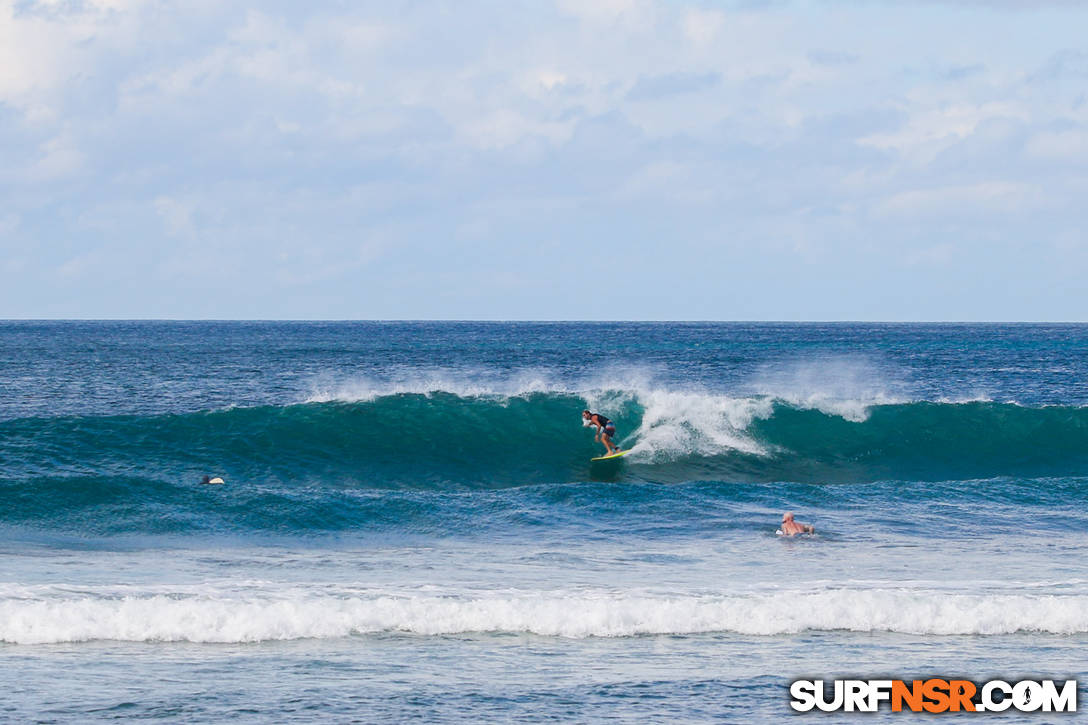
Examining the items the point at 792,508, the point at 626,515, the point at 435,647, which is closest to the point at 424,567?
the point at 435,647

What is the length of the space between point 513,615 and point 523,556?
3.27m

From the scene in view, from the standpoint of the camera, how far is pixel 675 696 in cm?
856

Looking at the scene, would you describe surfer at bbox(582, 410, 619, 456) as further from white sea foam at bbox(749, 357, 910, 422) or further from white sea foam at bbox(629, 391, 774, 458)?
white sea foam at bbox(749, 357, 910, 422)

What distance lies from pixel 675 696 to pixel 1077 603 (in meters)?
5.40

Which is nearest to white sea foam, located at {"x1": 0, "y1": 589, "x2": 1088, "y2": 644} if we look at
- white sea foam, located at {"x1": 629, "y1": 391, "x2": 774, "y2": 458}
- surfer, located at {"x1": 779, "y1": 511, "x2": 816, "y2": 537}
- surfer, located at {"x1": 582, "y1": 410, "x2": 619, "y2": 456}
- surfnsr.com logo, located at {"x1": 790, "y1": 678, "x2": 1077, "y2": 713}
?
surfnsr.com logo, located at {"x1": 790, "y1": 678, "x2": 1077, "y2": 713}

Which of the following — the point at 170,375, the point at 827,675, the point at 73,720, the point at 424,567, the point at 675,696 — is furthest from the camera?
the point at 170,375

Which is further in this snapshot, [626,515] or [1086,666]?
[626,515]

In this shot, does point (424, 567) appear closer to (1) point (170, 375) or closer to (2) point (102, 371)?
(1) point (170, 375)

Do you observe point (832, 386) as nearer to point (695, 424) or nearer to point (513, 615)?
point (695, 424)

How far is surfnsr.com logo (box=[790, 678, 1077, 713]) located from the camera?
27.4 ft

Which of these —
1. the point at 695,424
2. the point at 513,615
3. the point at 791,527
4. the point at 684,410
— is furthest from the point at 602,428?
the point at 513,615

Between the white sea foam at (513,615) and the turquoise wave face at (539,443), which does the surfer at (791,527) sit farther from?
the turquoise wave face at (539,443)

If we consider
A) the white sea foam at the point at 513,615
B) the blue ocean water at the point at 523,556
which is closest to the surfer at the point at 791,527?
the blue ocean water at the point at 523,556

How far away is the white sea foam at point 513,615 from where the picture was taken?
A: 10422mm
